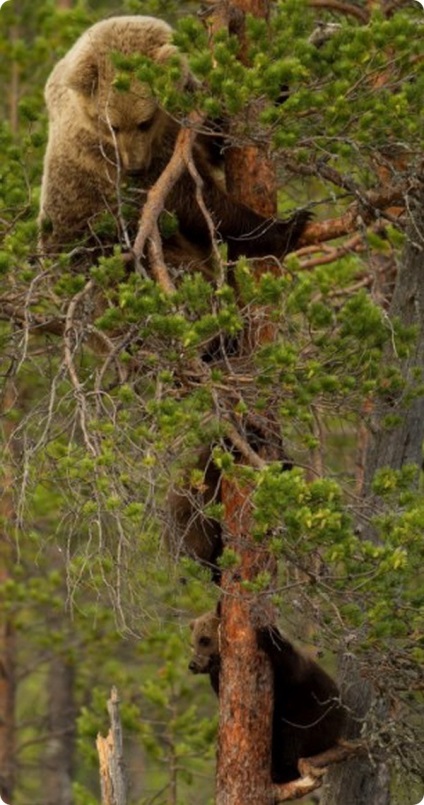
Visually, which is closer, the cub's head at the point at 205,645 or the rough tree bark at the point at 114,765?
the rough tree bark at the point at 114,765

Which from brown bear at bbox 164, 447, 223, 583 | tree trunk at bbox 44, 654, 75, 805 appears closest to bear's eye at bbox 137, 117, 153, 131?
brown bear at bbox 164, 447, 223, 583

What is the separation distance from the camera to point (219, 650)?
8.28m

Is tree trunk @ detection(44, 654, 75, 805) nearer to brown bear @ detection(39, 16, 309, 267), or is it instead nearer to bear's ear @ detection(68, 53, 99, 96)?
brown bear @ detection(39, 16, 309, 267)

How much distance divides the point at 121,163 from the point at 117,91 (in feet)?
1.14

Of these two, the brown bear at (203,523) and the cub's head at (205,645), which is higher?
the brown bear at (203,523)

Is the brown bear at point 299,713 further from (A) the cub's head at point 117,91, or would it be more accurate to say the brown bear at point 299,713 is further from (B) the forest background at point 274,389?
(A) the cub's head at point 117,91

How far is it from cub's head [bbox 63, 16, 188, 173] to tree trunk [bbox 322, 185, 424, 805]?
149 cm

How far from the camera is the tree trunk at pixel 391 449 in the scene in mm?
8664

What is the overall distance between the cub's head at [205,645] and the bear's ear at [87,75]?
278cm

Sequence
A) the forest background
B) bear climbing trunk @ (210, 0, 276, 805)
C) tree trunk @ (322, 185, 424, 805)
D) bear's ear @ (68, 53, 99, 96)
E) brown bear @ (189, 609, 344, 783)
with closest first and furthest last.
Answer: the forest background < bear climbing trunk @ (210, 0, 276, 805) < brown bear @ (189, 609, 344, 783) < bear's ear @ (68, 53, 99, 96) < tree trunk @ (322, 185, 424, 805)

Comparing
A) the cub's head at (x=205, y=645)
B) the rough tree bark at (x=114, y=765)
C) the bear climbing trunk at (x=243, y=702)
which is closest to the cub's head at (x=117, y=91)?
the bear climbing trunk at (x=243, y=702)

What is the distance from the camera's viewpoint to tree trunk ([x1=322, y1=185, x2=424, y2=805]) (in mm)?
8664

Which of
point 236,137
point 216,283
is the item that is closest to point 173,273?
point 216,283

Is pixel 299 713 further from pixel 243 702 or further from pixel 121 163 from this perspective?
pixel 121 163
